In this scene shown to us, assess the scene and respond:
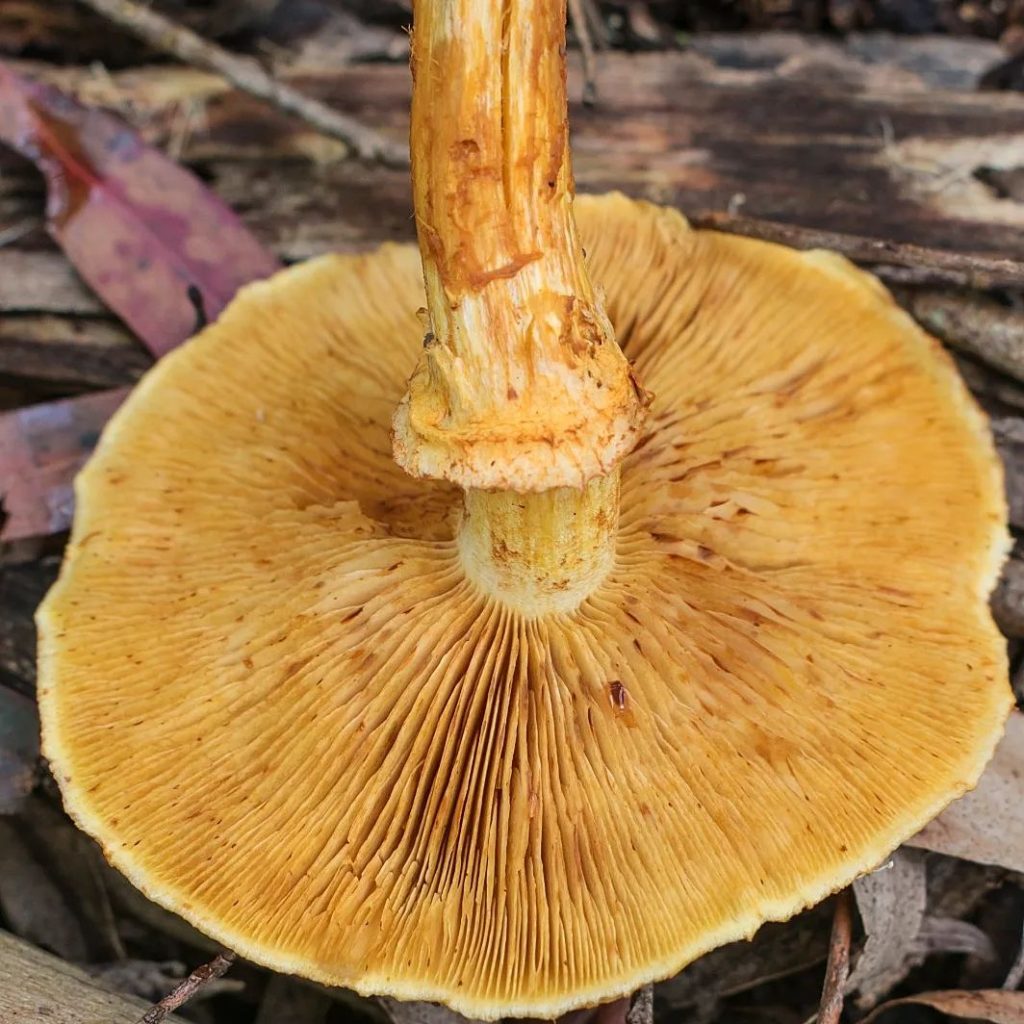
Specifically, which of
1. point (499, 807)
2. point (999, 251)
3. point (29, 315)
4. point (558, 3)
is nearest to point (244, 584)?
point (499, 807)

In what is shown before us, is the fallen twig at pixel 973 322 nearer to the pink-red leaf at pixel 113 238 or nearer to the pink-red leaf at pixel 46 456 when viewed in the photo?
the pink-red leaf at pixel 113 238

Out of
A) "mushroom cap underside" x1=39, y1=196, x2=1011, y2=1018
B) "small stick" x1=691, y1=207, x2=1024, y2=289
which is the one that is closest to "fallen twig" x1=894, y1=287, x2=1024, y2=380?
"small stick" x1=691, y1=207, x2=1024, y2=289

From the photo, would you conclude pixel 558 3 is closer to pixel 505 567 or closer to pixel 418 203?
pixel 418 203

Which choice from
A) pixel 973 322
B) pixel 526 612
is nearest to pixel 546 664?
pixel 526 612

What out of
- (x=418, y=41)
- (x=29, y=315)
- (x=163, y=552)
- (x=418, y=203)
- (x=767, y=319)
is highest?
(x=418, y=41)

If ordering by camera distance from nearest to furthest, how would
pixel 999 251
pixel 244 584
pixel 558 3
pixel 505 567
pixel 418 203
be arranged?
pixel 558 3
pixel 418 203
pixel 505 567
pixel 244 584
pixel 999 251

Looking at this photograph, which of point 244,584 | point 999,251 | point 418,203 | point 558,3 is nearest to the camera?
point 558,3

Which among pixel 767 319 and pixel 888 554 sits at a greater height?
pixel 767 319
